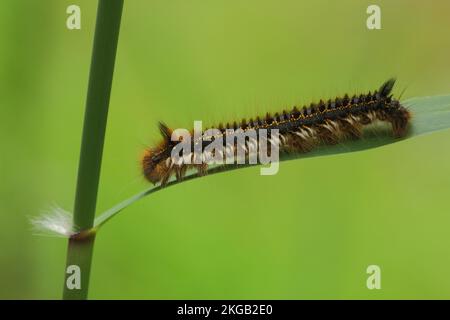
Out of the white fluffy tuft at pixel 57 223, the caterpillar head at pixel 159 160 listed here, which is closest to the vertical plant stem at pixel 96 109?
the white fluffy tuft at pixel 57 223

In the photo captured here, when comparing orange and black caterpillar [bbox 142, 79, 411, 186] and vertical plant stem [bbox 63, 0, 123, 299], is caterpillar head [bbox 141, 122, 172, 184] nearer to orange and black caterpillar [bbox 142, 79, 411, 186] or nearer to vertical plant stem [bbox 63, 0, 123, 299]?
orange and black caterpillar [bbox 142, 79, 411, 186]

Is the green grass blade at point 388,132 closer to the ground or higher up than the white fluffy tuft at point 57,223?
higher up

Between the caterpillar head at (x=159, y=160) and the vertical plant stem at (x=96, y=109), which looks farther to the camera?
the caterpillar head at (x=159, y=160)

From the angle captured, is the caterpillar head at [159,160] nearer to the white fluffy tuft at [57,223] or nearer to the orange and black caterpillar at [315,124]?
the orange and black caterpillar at [315,124]

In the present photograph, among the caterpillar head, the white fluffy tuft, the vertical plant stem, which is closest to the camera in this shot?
the vertical plant stem

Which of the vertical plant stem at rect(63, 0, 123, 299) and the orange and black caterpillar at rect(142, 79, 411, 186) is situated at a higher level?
the orange and black caterpillar at rect(142, 79, 411, 186)

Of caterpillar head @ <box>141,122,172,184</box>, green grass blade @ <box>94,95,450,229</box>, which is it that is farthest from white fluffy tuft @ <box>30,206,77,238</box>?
caterpillar head @ <box>141,122,172,184</box>

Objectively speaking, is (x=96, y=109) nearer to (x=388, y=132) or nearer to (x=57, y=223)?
(x=57, y=223)
